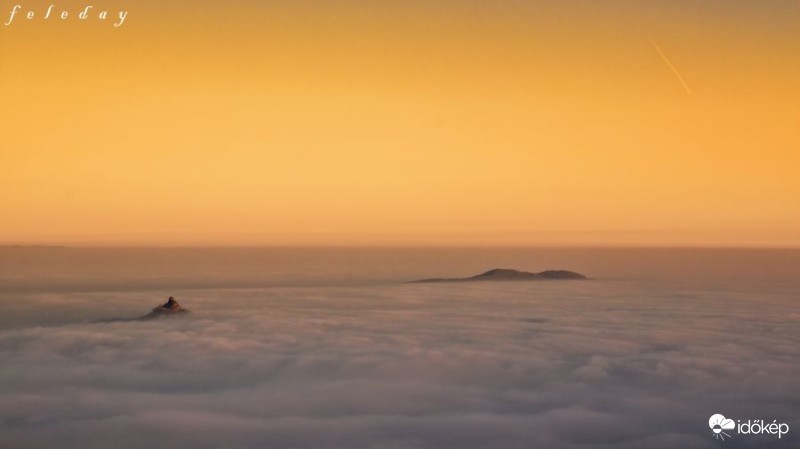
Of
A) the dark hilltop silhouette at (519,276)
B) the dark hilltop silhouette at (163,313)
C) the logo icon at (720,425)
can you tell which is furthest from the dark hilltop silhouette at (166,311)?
the dark hilltop silhouette at (519,276)

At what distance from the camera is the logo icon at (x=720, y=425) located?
28211mm

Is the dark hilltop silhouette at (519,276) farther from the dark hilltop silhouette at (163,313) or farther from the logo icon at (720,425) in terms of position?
the logo icon at (720,425)

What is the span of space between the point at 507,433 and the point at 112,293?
6698 cm

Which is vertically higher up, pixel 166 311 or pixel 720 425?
pixel 166 311

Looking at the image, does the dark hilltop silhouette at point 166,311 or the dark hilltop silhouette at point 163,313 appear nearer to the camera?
the dark hilltop silhouette at point 163,313

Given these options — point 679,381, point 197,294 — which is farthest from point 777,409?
point 197,294

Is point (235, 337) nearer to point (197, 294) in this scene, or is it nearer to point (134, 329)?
point (134, 329)

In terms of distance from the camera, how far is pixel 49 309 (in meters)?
70.0

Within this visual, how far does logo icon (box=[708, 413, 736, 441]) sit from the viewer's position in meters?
28.2

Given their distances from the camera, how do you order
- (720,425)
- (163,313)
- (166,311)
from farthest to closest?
(166,311) < (163,313) < (720,425)

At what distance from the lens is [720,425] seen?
29234 millimetres

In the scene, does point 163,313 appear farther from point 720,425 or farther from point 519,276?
point 519,276

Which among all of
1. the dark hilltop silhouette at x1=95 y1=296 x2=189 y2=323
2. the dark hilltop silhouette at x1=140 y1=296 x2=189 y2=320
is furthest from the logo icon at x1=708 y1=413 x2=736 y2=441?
the dark hilltop silhouette at x1=140 y1=296 x2=189 y2=320

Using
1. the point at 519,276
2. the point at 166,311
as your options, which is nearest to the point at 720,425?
the point at 166,311
